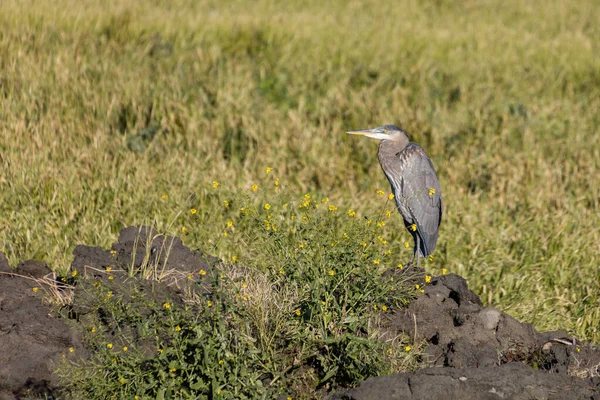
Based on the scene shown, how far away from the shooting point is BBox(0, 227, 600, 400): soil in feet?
11.5

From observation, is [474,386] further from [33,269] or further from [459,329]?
[33,269]

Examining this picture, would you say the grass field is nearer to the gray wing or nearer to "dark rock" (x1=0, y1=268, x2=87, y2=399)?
the gray wing

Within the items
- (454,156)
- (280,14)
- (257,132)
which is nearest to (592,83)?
(454,156)

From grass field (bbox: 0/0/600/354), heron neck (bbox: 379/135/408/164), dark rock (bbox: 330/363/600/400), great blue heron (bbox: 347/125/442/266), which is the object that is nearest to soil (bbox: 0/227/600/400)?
dark rock (bbox: 330/363/600/400)

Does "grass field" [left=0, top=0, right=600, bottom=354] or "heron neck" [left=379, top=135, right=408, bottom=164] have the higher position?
"heron neck" [left=379, top=135, right=408, bottom=164]

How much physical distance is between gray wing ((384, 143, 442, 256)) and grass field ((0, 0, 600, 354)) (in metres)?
A: 0.23

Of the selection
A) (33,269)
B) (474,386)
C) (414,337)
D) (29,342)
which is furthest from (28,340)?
(474,386)

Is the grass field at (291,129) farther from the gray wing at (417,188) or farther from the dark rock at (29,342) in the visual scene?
the dark rock at (29,342)

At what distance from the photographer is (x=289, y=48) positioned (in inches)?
381

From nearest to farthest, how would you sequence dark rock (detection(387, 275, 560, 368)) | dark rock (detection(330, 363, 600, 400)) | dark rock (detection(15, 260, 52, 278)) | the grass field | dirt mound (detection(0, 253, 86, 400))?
dark rock (detection(330, 363, 600, 400)) < dirt mound (detection(0, 253, 86, 400)) < dark rock (detection(387, 275, 560, 368)) < dark rock (detection(15, 260, 52, 278)) < the grass field

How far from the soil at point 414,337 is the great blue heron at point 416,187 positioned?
0.74 m

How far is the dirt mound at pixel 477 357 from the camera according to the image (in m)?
3.49

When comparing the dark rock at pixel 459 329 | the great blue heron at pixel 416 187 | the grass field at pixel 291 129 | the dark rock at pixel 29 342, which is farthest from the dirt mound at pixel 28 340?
the great blue heron at pixel 416 187

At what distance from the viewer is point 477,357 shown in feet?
12.7
